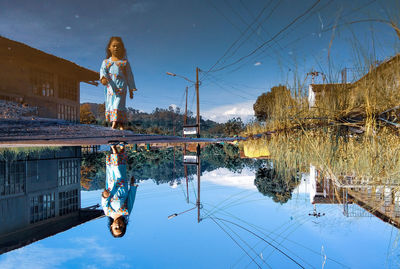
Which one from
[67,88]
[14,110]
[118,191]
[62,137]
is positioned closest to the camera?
[118,191]

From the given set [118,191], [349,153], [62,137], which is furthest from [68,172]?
[349,153]

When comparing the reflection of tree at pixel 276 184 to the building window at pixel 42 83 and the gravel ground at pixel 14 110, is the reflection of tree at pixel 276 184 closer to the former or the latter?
the gravel ground at pixel 14 110

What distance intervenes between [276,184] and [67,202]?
162 cm

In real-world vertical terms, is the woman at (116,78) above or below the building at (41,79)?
below

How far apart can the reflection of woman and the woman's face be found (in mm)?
2077

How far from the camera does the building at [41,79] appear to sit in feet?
22.2

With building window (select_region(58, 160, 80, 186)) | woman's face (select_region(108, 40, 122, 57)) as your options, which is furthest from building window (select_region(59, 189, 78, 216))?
woman's face (select_region(108, 40, 122, 57))

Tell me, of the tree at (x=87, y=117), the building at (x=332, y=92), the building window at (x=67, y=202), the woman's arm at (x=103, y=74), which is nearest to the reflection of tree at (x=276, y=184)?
the building at (x=332, y=92)

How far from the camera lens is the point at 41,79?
7.80 m

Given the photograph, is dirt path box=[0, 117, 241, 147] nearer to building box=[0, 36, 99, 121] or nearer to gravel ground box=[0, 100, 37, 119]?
gravel ground box=[0, 100, 37, 119]

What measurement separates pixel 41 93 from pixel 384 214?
999 centimetres

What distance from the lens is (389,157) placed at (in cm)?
81

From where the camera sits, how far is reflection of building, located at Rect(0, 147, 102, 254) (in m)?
1.10

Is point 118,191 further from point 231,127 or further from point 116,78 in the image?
point 231,127
